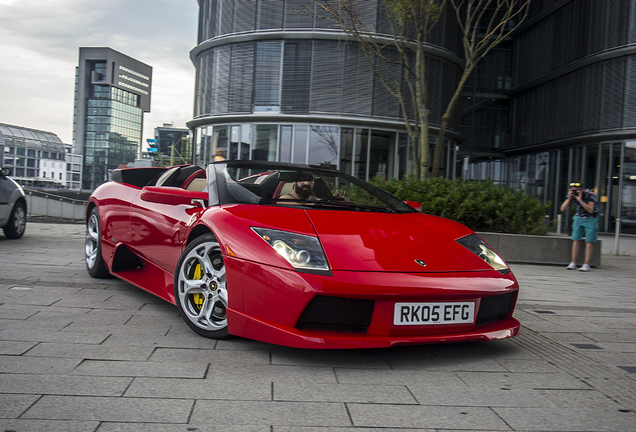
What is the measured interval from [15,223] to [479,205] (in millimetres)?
7400

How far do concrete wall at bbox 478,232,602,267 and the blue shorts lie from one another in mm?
233

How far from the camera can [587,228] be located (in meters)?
8.10

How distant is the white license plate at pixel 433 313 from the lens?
8.81 ft

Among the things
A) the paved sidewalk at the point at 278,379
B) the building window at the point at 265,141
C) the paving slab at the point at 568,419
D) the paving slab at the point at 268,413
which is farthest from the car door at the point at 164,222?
the building window at the point at 265,141

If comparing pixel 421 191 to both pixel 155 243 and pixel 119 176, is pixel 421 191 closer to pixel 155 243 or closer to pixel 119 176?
pixel 119 176

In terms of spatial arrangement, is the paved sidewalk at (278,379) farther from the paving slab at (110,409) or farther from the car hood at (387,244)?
the car hood at (387,244)

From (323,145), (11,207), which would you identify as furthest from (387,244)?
(323,145)

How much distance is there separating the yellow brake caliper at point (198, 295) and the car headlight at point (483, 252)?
1618 millimetres

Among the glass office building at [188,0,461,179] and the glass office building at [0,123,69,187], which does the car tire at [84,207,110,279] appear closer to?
the glass office building at [188,0,461,179]

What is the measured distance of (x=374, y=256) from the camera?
2.80 meters

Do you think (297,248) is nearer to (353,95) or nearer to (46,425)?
(46,425)

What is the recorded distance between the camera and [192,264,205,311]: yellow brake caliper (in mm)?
3267

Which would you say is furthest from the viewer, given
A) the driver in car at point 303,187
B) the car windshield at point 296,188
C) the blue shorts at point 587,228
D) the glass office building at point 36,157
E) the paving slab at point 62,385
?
the glass office building at point 36,157

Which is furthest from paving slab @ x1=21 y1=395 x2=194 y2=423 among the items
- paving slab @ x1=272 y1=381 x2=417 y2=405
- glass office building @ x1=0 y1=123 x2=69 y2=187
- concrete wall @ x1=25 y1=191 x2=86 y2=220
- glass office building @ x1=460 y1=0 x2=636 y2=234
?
glass office building @ x1=0 y1=123 x2=69 y2=187
